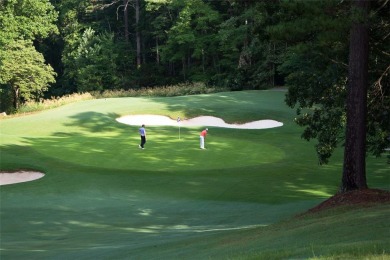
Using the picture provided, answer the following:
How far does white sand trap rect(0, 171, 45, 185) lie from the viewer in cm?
2187

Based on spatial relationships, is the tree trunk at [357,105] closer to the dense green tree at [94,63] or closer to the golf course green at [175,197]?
the golf course green at [175,197]

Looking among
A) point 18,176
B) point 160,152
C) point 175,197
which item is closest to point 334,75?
point 175,197

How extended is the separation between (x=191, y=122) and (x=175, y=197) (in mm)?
19935

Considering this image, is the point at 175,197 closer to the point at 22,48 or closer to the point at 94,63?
the point at 22,48

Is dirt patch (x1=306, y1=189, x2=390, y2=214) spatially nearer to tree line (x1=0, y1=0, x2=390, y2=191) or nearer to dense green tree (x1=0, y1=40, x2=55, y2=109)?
tree line (x1=0, y1=0, x2=390, y2=191)

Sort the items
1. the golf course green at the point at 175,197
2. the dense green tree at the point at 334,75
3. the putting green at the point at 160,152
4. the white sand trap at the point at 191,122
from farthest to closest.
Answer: the white sand trap at the point at 191,122, the putting green at the point at 160,152, the dense green tree at the point at 334,75, the golf course green at the point at 175,197

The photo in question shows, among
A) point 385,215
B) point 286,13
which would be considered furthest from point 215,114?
point 385,215

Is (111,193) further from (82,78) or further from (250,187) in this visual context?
(82,78)

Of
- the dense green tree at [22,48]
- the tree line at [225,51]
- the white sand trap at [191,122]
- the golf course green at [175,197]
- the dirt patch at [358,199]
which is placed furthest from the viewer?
the dense green tree at [22,48]

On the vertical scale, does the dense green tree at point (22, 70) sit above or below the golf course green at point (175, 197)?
above

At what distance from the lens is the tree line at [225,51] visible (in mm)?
14938

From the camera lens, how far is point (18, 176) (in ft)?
73.8

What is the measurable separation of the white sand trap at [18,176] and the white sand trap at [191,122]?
15.4 meters

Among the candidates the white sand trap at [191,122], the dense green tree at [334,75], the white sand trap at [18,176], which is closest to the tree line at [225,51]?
the dense green tree at [334,75]
